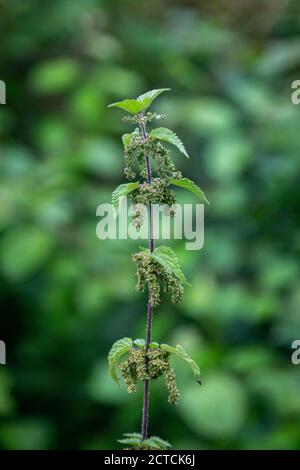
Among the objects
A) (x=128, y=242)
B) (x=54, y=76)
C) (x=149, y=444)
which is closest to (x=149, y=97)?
(x=149, y=444)

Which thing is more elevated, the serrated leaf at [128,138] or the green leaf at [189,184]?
the serrated leaf at [128,138]

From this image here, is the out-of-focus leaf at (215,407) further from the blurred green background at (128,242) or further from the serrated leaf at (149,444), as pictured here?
the serrated leaf at (149,444)

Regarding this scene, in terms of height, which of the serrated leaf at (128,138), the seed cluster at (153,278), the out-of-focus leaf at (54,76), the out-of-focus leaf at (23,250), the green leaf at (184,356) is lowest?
the green leaf at (184,356)

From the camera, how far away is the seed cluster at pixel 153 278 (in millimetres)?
445

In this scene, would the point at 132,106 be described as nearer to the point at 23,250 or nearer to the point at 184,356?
the point at 184,356

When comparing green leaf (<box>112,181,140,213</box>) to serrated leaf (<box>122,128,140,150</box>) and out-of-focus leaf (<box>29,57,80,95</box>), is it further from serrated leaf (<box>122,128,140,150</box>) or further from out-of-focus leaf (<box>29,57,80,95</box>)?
out-of-focus leaf (<box>29,57,80,95</box>)

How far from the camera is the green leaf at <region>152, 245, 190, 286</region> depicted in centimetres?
46

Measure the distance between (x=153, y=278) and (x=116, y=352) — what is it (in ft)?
0.20

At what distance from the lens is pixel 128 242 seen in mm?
2385

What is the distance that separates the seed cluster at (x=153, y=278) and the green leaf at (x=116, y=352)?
5 cm

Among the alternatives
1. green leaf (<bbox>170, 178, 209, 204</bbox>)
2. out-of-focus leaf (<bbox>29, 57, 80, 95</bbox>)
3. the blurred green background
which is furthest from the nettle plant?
out-of-focus leaf (<bbox>29, 57, 80, 95</bbox>)

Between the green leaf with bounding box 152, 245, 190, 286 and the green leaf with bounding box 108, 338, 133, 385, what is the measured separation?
64 mm

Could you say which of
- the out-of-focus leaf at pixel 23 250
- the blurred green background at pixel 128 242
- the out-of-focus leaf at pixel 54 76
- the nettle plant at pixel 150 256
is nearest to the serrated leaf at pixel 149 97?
the nettle plant at pixel 150 256

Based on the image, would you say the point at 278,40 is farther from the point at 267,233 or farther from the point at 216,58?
the point at 267,233
